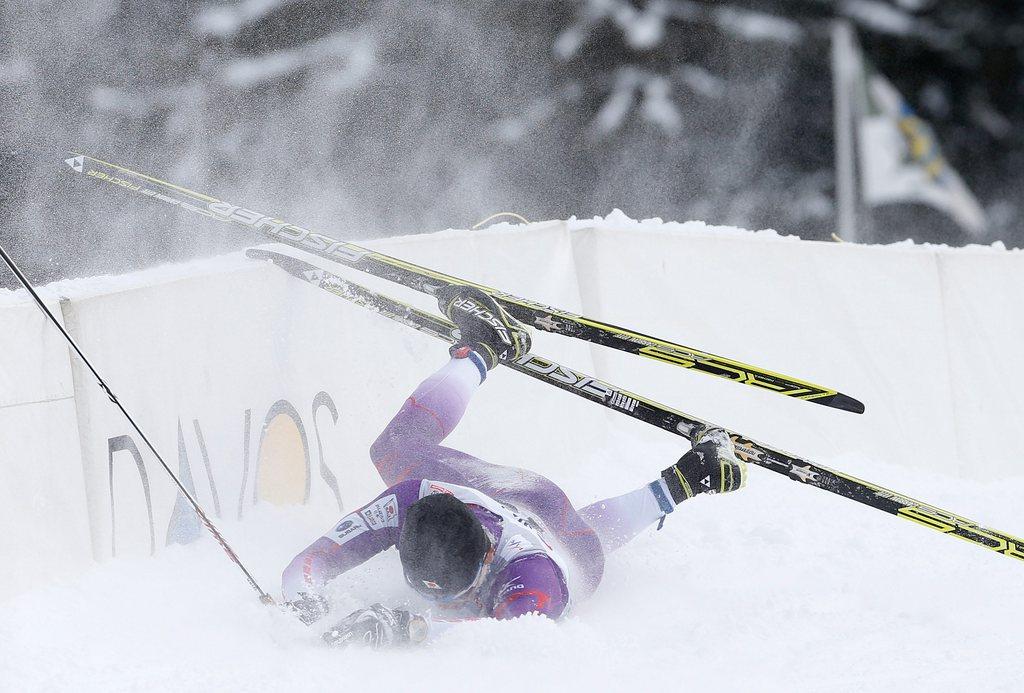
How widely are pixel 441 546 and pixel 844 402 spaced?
1.24 meters

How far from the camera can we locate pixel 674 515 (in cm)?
315

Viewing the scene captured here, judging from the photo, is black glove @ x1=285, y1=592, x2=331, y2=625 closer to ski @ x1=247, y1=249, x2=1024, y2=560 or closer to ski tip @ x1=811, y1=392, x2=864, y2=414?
ski @ x1=247, y1=249, x2=1024, y2=560

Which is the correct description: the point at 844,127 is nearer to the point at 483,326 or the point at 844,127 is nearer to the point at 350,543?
the point at 483,326

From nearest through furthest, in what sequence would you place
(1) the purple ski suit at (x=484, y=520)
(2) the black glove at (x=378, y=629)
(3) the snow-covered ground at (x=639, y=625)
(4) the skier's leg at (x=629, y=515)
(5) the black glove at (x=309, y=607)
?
1. (3) the snow-covered ground at (x=639, y=625)
2. (2) the black glove at (x=378, y=629)
3. (5) the black glove at (x=309, y=607)
4. (1) the purple ski suit at (x=484, y=520)
5. (4) the skier's leg at (x=629, y=515)

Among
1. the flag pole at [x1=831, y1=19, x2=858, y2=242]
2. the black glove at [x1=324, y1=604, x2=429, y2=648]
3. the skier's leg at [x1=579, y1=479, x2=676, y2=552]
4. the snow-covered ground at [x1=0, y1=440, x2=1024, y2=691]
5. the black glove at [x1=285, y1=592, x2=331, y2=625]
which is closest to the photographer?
the snow-covered ground at [x1=0, y1=440, x2=1024, y2=691]

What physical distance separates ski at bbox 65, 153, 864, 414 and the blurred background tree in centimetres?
178

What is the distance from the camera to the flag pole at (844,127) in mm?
7289

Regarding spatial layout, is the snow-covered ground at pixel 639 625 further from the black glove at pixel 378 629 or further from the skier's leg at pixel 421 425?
the skier's leg at pixel 421 425

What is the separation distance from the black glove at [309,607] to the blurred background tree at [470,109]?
3080 mm

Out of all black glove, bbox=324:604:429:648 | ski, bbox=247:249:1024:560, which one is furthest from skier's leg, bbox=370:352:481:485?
black glove, bbox=324:604:429:648

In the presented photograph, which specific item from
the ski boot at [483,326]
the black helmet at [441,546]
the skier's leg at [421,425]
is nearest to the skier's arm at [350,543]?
the skier's leg at [421,425]

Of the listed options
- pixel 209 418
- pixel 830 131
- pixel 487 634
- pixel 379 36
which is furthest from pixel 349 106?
pixel 487 634

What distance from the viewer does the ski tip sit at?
269cm

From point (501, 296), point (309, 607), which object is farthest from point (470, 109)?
point (309, 607)
